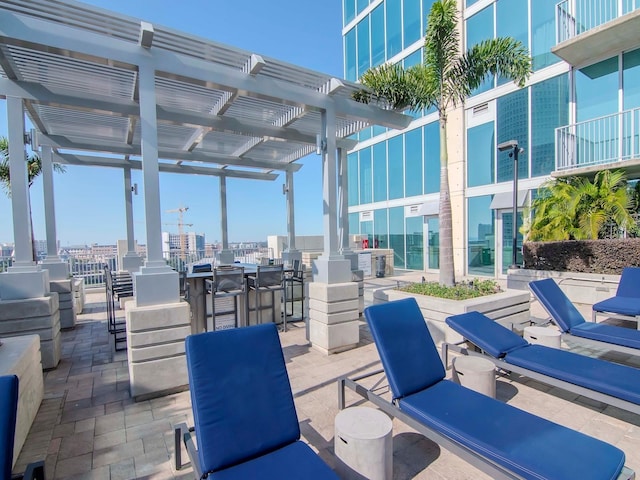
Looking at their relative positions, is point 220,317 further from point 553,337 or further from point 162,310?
point 553,337

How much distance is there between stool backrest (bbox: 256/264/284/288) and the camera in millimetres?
5297

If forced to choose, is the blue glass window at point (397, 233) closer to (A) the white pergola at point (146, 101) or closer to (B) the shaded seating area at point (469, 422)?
(A) the white pergola at point (146, 101)

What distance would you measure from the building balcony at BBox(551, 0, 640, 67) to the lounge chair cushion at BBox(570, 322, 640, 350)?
748 centimetres

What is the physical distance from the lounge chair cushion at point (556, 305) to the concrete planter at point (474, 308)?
42 cm

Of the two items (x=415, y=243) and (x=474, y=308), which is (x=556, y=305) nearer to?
(x=474, y=308)

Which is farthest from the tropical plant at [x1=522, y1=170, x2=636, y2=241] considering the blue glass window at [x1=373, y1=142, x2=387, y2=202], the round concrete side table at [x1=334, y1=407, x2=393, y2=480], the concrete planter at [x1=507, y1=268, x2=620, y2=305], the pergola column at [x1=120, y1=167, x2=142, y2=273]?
the pergola column at [x1=120, y1=167, x2=142, y2=273]

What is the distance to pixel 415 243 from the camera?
1429cm

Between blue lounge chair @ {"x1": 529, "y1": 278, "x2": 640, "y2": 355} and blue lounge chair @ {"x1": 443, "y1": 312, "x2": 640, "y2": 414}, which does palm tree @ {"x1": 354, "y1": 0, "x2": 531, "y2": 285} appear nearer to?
blue lounge chair @ {"x1": 529, "y1": 278, "x2": 640, "y2": 355}

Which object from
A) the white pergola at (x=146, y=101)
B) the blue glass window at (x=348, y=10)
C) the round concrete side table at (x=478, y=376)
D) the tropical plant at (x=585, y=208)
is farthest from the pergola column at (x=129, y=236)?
the blue glass window at (x=348, y=10)

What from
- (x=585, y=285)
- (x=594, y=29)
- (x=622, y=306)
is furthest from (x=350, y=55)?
(x=622, y=306)

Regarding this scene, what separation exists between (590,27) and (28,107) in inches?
496

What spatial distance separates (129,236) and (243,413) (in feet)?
25.4

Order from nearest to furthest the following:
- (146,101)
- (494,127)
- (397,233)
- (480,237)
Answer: (146,101), (494,127), (480,237), (397,233)

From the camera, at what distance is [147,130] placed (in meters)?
3.69
